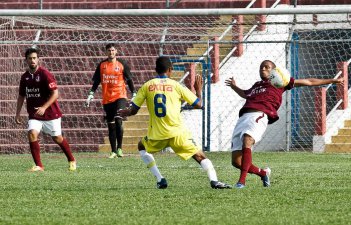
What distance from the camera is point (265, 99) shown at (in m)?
12.4

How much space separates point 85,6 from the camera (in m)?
28.6

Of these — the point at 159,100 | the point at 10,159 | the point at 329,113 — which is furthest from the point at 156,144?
the point at 329,113

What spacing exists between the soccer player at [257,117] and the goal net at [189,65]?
10.9 metres

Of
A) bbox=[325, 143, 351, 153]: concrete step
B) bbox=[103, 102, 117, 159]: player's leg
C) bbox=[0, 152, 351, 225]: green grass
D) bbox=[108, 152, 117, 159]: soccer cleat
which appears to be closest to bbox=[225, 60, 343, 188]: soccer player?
bbox=[0, 152, 351, 225]: green grass

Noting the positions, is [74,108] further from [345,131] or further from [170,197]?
[170,197]

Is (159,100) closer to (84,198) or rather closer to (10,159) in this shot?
(84,198)

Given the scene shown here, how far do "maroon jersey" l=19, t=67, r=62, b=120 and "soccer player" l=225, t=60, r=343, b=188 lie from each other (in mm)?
3788

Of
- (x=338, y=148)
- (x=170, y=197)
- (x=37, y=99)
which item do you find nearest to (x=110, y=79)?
(x=37, y=99)

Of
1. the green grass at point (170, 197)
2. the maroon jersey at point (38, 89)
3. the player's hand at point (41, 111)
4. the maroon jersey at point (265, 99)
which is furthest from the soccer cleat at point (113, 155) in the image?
the maroon jersey at point (265, 99)

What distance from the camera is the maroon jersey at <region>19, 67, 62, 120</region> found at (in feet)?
50.7

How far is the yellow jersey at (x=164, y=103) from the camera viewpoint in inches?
476

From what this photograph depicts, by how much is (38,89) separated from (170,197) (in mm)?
5163

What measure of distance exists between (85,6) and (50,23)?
19.0 feet

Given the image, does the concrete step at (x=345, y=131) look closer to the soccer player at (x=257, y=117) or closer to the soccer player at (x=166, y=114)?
the soccer player at (x=257, y=117)
